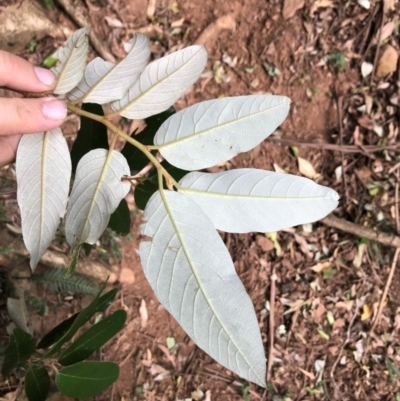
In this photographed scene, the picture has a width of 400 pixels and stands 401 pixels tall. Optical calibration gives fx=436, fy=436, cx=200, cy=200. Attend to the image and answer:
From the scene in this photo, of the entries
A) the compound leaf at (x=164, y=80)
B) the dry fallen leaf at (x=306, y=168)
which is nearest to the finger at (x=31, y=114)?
the compound leaf at (x=164, y=80)

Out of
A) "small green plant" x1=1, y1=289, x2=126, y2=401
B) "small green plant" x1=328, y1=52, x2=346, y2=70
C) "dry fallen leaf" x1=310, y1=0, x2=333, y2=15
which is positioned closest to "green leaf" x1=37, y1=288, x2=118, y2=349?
"small green plant" x1=1, y1=289, x2=126, y2=401

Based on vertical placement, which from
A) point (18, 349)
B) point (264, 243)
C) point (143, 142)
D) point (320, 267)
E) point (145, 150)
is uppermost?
point (145, 150)

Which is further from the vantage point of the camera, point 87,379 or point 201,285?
point 87,379

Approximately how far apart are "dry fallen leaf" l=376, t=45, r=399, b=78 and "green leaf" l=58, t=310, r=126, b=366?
6.89ft

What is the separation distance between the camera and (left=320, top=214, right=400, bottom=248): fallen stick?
2334mm

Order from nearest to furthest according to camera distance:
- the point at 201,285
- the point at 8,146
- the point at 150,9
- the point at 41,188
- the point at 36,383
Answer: the point at 201,285 → the point at 41,188 → the point at 8,146 → the point at 36,383 → the point at 150,9

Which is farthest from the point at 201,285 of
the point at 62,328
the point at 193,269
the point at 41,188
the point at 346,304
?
the point at 346,304

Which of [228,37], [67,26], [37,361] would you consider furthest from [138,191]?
[228,37]

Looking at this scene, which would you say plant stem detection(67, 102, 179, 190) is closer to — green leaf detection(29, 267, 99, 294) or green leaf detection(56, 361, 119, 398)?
green leaf detection(56, 361, 119, 398)

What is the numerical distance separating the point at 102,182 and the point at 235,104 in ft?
0.87

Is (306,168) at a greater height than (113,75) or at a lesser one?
lesser

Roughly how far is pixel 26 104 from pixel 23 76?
0.07 m

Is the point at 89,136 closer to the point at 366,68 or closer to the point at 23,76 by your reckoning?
the point at 23,76

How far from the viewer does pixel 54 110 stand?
2.54 ft
